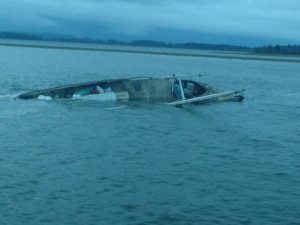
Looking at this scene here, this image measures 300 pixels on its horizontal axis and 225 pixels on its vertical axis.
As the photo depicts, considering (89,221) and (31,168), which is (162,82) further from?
(89,221)

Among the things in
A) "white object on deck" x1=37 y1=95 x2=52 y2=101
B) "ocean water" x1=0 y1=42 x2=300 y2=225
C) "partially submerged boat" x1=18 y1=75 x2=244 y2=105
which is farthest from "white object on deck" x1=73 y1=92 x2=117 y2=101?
"ocean water" x1=0 y1=42 x2=300 y2=225

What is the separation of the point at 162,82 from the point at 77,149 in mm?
22653

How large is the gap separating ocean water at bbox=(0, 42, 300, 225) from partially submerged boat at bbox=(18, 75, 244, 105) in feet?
15.3

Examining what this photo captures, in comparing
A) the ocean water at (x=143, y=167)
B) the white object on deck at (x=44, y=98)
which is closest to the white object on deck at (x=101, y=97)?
the white object on deck at (x=44, y=98)

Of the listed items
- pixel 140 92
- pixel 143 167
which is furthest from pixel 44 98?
pixel 143 167

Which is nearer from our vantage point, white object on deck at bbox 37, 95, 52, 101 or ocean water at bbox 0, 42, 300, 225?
ocean water at bbox 0, 42, 300, 225

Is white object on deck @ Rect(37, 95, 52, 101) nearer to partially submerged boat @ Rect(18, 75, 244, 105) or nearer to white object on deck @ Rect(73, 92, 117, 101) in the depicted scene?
partially submerged boat @ Rect(18, 75, 244, 105)

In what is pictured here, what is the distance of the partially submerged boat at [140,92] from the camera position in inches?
1790

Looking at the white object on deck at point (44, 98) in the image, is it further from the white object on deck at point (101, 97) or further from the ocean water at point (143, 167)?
the ocean water at point (143, 167)

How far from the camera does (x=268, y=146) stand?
2986 cm

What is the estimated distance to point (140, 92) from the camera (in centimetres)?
4803

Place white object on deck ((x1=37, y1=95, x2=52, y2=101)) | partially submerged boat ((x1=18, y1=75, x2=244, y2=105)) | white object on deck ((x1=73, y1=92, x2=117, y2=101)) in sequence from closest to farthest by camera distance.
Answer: white object on deck ((x1=37, y1=95, x2=52, y2=101)) → white object on deck ((x1=73, y1=92, x2=117, y2=101)) → partially submerged boat ((x1=18, y1=75, x2=244, y2=105))

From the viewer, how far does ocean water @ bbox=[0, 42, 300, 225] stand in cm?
1848

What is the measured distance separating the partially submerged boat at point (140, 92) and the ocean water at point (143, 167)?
15.3 feet
